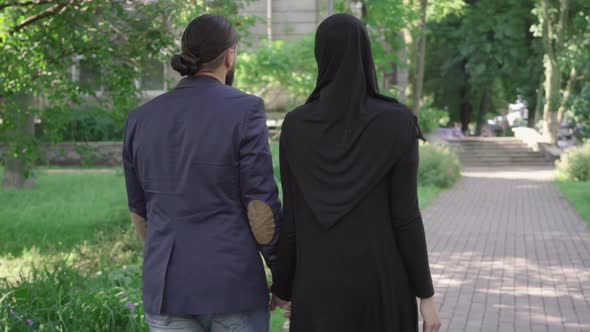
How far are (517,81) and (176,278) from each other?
4119 centimetres

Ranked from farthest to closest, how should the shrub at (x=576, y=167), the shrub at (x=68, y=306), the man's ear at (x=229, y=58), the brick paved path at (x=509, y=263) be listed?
1. the shrub at (x=576, y=167)
2. the brick paved path at (x=509, y=263)
3. the shrub at (x=68, y=306)
4. the man's ear at (x=229, y=58)

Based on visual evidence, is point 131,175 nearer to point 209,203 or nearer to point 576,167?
point 209,203

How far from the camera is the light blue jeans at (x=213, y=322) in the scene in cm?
281

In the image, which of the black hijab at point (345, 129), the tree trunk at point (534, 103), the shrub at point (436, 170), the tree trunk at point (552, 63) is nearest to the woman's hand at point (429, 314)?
the black hijab at point (345, 129)

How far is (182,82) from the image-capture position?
2957mm

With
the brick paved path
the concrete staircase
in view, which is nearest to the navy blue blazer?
the brick paved path

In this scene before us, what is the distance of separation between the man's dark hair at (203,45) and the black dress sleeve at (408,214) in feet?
2.28

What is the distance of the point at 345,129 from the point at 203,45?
56cm

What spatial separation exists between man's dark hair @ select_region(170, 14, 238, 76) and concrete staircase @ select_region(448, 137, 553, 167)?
1269 inches

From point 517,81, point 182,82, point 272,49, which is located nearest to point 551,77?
point 517,81

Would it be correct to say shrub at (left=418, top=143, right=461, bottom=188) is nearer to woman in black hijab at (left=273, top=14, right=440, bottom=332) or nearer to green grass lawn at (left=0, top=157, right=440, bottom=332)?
green grass lawn at (left=0, top=157, right=440, bottom=332)

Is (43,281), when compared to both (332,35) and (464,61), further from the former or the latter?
(464,61)

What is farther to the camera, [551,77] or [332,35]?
[551,77]

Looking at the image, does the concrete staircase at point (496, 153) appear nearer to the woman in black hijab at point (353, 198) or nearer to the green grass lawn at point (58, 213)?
the green grass lawn at point (58, 213)
